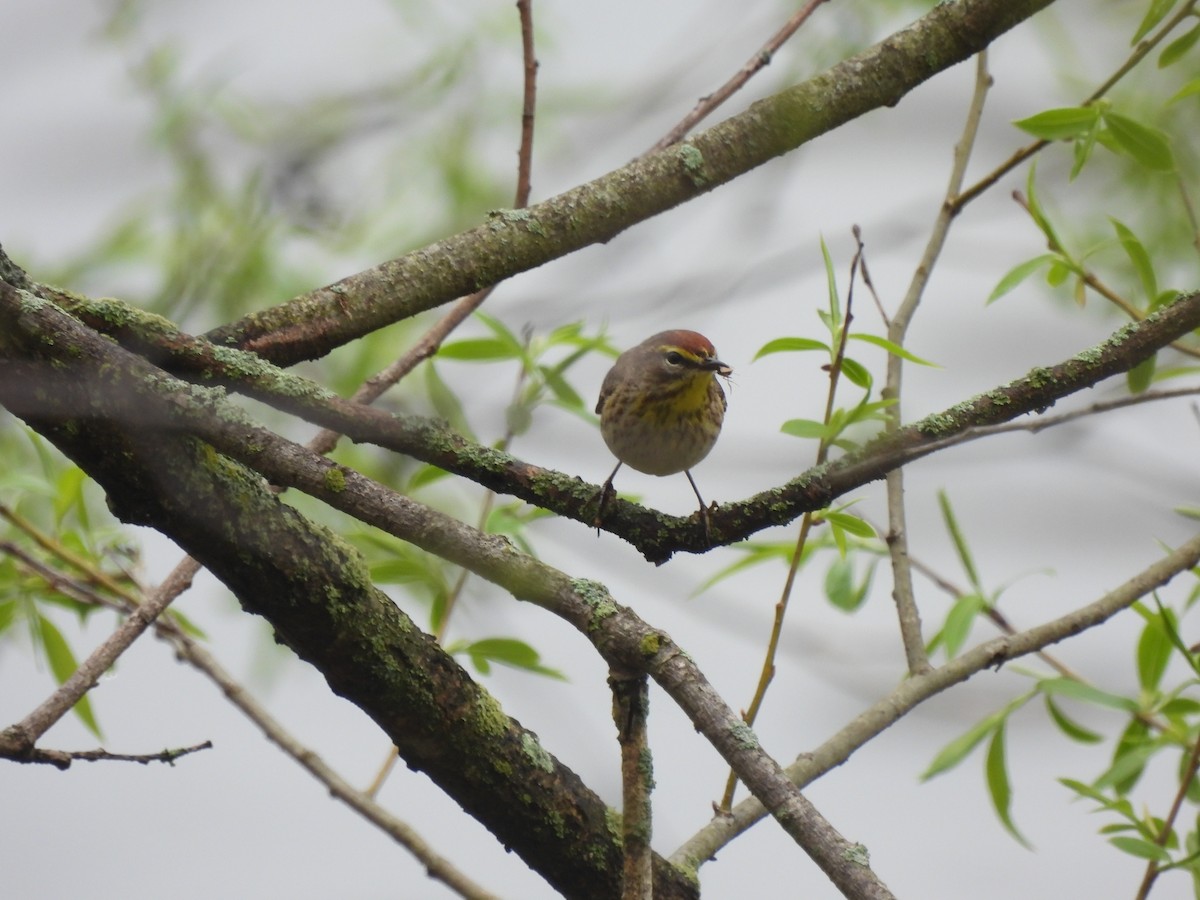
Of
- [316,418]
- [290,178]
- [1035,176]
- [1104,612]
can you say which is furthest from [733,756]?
[1035,176]

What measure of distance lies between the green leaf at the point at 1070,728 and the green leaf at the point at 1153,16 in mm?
1839

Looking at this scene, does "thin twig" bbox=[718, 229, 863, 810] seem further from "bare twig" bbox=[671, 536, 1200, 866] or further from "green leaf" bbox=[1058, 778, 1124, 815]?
"green leaf" bbox=[1058, 778, 1124, 815]

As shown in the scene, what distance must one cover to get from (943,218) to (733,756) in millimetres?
1994

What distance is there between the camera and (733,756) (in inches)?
75.5

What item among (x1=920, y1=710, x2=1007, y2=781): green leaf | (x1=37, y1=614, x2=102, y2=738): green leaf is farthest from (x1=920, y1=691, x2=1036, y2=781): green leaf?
(x1=37, y1=614, x2=102, y2=738): green leaf

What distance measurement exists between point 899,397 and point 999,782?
1.27m

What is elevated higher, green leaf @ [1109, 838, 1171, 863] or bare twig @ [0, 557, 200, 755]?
green leaf @ [1109, 838, 1171, 863]

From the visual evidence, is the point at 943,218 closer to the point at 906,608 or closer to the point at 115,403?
the point at 906,608

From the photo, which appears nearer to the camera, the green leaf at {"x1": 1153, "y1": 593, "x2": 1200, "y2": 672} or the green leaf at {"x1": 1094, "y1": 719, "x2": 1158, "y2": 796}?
the green leaf at {"x1": 1153, "y1": 593, "x2": 1200, "y2": 672}

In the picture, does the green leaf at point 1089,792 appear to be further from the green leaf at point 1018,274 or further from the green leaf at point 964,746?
the green leaf at point 1018,274

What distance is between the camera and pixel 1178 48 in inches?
118

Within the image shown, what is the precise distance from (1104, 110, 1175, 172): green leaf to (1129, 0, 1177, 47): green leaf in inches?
7.3

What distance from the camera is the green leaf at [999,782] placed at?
3477 millimetres

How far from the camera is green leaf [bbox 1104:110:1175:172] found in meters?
2.91
